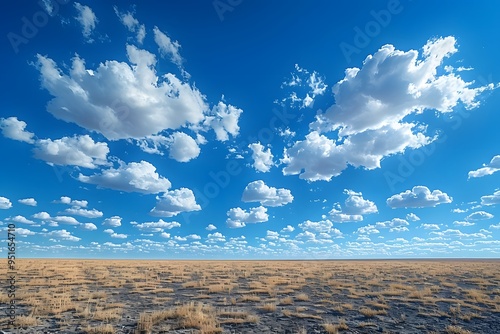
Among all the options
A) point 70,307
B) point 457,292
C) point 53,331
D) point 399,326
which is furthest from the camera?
point 457,292

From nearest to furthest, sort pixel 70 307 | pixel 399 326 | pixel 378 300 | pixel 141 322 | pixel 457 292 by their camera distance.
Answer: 1. pixel 141 322
2. pixel 399 326
3. pixel 70 307
4. pixel 378 300
5. pixel 457 292

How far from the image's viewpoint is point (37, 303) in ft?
49.1

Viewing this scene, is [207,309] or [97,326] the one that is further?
[207,309]

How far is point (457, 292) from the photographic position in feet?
70.1

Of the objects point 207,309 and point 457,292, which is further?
point 457,292

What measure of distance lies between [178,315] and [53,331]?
478 cm

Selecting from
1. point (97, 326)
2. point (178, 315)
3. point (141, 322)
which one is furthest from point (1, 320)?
point (178, 315)

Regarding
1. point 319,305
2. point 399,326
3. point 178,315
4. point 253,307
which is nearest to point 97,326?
point 178,315

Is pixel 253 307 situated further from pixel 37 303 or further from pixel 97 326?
pixel 37 303

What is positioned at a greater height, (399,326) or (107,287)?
(107,287)

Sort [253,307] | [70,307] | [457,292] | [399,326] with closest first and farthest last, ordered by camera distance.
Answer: [399,326] < [70,307] < [253,307] < [457,292]

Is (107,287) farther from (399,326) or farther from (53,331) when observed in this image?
(399,326)

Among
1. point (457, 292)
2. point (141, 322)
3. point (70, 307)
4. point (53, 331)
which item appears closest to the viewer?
point (53, 331)

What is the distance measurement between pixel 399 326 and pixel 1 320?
16.8m
